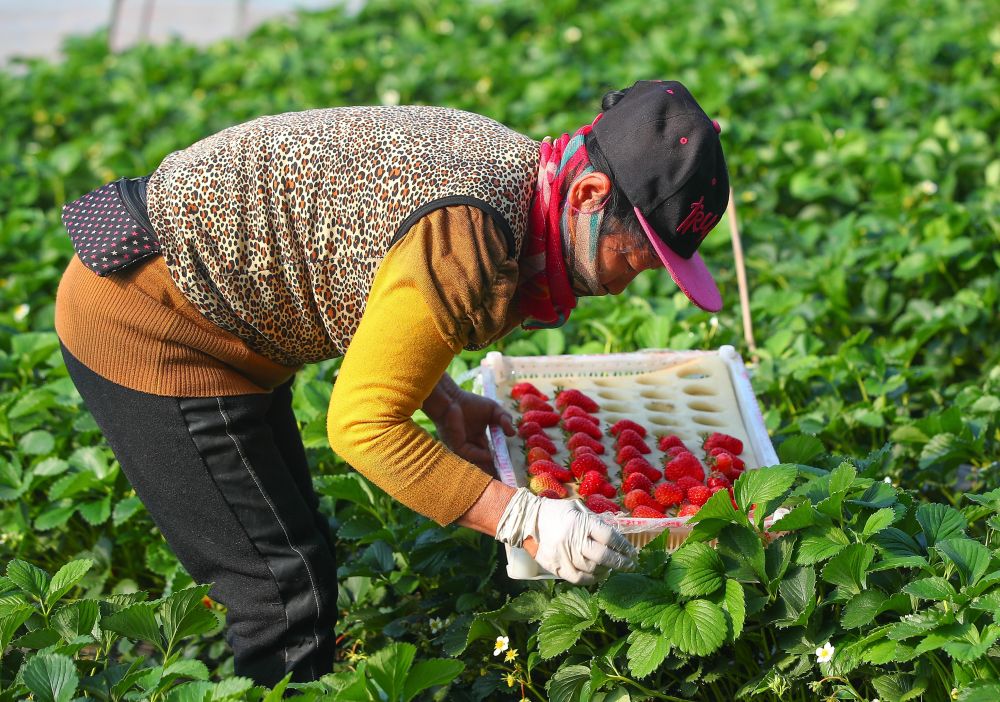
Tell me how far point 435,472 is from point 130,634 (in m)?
0.65

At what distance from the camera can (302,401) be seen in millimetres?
3439

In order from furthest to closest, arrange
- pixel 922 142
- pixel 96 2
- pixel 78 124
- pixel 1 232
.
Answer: pixel 96 2
pixel 78 124
pixel 922 142
pixel 1 232

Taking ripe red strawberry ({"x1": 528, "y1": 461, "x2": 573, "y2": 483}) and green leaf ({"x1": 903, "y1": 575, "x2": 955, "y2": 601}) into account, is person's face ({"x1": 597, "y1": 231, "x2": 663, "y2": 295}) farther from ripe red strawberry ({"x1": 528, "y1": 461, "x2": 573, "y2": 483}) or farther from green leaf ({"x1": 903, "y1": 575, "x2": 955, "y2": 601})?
green leaf ({"x1": 903, "y1": 575, "x2": 955, "y2": 601})

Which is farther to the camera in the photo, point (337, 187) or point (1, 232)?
point (1, 232)

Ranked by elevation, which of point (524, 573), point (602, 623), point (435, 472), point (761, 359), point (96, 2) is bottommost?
point (96, 2)

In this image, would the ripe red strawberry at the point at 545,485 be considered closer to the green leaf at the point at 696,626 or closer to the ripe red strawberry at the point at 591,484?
the ripe red strawberry at the point at 591,484

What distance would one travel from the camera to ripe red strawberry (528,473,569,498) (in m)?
2.41

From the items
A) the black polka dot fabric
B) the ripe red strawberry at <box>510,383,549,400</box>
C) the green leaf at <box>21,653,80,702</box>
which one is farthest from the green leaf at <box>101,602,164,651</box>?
the ripe red strawberry at <box>510,383,549,400</box>

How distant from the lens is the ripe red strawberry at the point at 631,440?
2654 mm

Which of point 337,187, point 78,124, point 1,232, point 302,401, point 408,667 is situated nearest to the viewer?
point 408,667

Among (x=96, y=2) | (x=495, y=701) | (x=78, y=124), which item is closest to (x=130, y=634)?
(x=495, y=701)

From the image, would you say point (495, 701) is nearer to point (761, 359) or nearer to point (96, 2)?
point (761, 359)

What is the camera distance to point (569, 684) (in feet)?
7.79

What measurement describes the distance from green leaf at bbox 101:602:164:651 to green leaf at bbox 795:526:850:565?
120 cm
